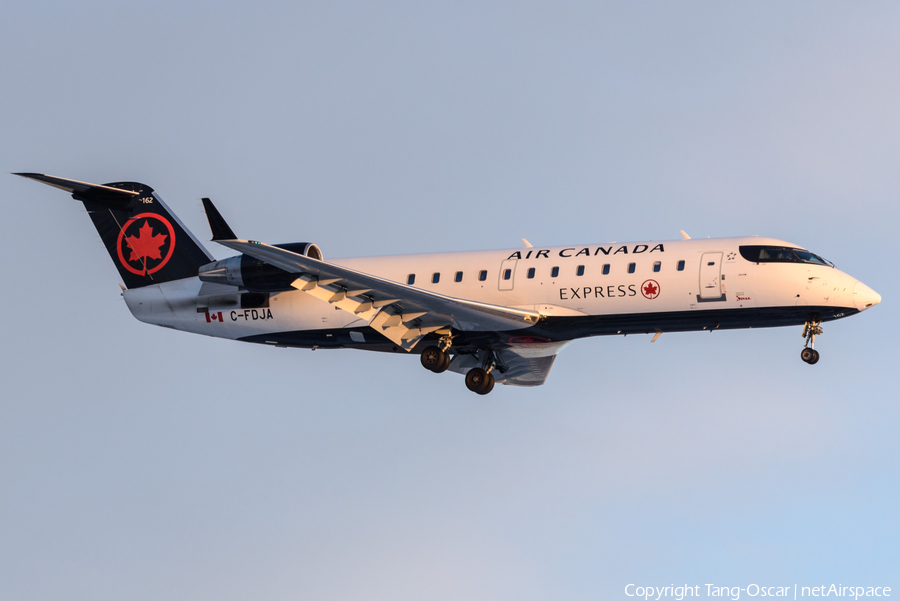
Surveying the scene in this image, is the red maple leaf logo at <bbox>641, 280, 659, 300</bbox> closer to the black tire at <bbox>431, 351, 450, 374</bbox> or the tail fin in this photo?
the black tire at <bbox>431, 351, 450, 374</bbox>

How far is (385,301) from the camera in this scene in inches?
1171

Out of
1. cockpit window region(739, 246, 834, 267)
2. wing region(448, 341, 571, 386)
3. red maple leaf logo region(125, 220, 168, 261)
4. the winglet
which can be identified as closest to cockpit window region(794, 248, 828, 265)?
cockpit window region(739, 246, 834, 267)

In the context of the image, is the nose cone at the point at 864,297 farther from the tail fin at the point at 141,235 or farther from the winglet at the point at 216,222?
the tail fin at the point at 141,235

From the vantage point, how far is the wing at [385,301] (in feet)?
89.4

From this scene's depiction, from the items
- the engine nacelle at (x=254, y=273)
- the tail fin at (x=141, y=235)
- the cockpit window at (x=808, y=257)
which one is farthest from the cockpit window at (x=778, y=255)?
the tail fin at (x=141, y=235)

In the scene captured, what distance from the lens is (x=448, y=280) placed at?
30688mm

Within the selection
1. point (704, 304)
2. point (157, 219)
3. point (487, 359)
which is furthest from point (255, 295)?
point (704, 304)

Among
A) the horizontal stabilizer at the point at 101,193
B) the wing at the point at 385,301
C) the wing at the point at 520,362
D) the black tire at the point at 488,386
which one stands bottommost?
the black tire at the point at 488,386

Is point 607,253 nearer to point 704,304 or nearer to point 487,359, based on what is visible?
point 704,304

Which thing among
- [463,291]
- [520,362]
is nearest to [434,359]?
[463,291]

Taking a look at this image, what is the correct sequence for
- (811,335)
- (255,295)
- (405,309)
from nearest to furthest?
(811,335), (405,309), (255,295)

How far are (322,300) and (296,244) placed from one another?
6.80 ft

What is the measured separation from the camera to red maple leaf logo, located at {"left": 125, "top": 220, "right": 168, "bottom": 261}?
33.4 metres

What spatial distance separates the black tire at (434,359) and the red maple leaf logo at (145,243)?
8.90 meters
